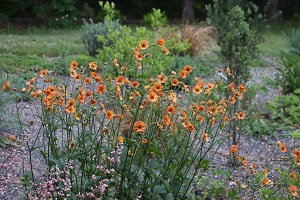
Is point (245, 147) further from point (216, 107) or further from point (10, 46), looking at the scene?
point (10, 46)

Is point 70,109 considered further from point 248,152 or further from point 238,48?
point 248,152

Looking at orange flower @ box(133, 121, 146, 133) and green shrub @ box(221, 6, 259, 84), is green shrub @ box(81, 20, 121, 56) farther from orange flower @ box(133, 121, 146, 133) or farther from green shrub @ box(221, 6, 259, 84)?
orange flower @ box(133, 121, 146, 133)

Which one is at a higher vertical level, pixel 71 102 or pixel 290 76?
pixel 71 102

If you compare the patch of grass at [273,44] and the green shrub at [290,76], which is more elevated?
the green shrub at [290,76]

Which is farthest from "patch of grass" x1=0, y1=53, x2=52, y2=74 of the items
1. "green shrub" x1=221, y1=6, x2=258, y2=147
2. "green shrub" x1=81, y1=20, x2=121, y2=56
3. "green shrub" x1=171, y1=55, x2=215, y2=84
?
"green shrub" x1=221, y1=6, x2=258, y2=147

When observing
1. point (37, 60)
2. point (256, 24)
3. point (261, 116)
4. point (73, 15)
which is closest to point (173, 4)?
point (73, 15)

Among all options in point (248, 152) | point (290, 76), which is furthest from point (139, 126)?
point (290, 76)

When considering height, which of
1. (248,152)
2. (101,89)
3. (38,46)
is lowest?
(248,152)

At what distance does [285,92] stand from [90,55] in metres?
3.57

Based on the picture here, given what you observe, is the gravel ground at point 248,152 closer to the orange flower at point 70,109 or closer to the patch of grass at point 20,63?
the orange flower at point 70,109

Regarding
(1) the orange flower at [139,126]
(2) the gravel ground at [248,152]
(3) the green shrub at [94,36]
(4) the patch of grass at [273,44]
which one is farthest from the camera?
(4) the patch of grass at [273,44]

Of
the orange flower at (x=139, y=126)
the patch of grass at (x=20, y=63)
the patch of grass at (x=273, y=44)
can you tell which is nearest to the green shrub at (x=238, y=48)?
the orange flower at (x=139, y=126)

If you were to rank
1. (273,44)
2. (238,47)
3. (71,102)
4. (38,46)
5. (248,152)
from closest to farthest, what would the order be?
(71,102) → (238,47) → (248,152) → (38,46) → (273,44)

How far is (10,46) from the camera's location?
345 inches
